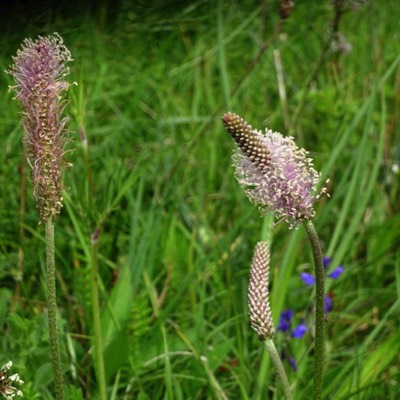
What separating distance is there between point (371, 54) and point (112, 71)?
104 cm

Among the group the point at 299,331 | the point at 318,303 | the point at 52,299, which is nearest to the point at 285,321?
the point at 299,331

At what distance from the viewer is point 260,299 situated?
1504mm

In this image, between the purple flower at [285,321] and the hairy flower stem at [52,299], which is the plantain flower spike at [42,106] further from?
the purple flower at [285,321]

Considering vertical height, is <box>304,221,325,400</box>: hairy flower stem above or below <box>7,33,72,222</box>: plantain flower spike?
below

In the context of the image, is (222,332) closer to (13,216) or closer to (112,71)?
(13,216)

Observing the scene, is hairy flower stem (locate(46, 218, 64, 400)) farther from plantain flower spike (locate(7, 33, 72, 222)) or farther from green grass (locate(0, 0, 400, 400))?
green grass (locate(0, 0, 400, 400))

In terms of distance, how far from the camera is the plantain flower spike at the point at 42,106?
4.59 feet

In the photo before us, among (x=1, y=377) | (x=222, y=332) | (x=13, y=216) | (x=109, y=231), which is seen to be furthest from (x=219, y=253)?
(x=1, y=377)

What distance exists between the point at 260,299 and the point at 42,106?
0.46 m

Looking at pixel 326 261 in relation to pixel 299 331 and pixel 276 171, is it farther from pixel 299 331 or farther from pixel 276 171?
pixel 276 171

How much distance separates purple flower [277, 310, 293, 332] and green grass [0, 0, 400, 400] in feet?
0.07

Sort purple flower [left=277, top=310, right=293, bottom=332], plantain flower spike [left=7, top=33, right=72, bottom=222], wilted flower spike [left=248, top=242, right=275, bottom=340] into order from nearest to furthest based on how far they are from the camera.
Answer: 1. plantain flower spike [left=7, top=33, right=72, bottom=222]
2. wilted flower spike [left=248, top=242, right=275, bottom=340]
3. purple flower [left=277, top=310, right=293, bottom=332]

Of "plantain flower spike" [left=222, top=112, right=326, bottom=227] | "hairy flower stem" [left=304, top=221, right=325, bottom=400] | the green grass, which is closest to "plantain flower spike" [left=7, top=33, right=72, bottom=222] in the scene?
"plantain flower spike" [left=222, top=112, right=326, bottom=227]

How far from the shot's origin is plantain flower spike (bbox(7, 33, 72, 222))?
1399mm
